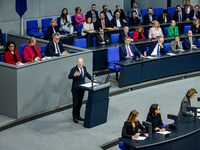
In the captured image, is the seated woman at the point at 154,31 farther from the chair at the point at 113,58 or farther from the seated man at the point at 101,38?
Answer: the chair at the point at 113,58

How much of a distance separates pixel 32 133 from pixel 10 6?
6.61 metres

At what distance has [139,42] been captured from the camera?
47.9 ft

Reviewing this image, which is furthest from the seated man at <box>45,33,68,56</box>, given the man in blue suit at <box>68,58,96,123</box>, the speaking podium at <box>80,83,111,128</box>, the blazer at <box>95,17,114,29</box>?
the blazer at <box>95,17,114,29</box>

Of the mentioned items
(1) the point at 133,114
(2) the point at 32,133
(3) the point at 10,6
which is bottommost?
(2) the point at 32,133

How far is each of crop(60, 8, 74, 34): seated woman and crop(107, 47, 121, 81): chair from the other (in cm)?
299

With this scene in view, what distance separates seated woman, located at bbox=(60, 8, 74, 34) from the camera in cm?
1564

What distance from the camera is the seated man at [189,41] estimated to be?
14.8 meters

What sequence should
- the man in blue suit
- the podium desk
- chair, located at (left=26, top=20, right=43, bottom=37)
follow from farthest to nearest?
chair, located at (left=26, top=20, right=43, bottom=37) < the man in blue suit < the podium desk

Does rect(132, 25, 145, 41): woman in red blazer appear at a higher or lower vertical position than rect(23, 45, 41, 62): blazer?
higher

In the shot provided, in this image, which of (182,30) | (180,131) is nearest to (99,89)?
(180,131)

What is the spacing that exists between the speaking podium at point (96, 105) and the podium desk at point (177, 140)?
1.82m

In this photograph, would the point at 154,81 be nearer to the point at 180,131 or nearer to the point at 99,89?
the point at 99,89

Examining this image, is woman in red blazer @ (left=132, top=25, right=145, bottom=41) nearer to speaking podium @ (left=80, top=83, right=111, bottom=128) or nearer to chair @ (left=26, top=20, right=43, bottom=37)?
chair @ (left=26, top=20, right=43, bottom=37)

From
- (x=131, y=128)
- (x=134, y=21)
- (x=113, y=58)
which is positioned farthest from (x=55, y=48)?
(x=134, y=21)
